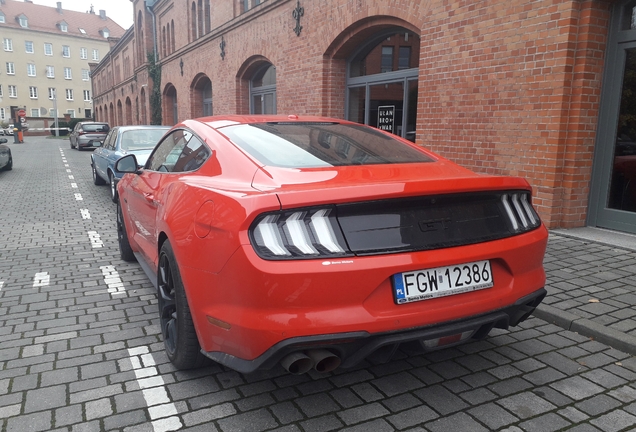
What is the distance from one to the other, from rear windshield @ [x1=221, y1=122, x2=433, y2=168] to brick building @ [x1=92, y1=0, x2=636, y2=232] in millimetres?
3615

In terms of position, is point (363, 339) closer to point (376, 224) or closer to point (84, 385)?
point (376, 224)

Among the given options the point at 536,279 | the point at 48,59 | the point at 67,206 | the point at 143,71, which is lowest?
the point at 67,206

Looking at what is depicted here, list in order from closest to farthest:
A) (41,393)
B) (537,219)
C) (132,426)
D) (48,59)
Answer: (132,426), (41,393), (537,219), (48,59)

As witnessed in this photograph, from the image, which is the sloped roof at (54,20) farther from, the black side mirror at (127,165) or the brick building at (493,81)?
the black side mirror at (127,165)

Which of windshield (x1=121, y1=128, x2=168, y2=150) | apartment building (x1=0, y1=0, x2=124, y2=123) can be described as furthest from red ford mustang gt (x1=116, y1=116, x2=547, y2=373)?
apartment building (x1=0, y1=0, x2=124, y2=123)

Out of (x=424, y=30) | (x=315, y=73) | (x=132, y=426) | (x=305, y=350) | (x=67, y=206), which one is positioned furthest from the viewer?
(x=315, y=73)

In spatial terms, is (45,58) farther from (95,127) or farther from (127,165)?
(127,165)

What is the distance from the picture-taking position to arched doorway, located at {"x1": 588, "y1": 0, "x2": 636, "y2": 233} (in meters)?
6.07

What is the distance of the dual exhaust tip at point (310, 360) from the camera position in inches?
88.7

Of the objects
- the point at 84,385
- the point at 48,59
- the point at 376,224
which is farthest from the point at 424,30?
the point at 48,59

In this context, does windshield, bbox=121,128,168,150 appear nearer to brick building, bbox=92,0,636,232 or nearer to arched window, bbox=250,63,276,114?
brick building, bbox=92,0,636,232

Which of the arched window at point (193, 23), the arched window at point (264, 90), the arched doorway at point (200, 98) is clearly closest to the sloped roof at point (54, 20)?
the arched window at point (193, 23)

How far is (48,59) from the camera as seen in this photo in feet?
272

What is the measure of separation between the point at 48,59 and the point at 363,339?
95.4 meters
